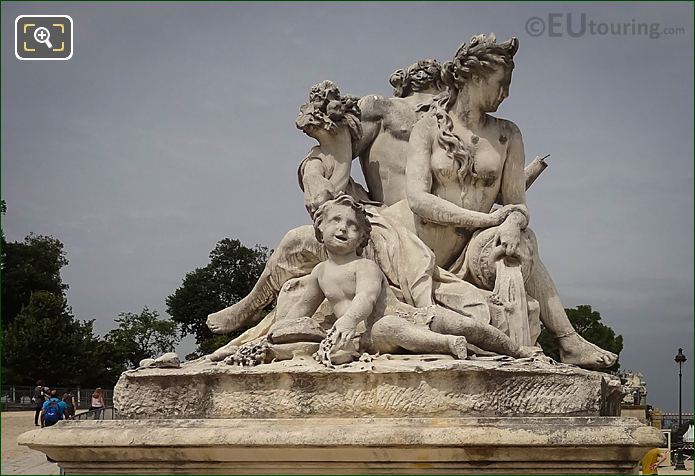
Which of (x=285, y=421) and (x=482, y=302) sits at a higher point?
(x=482, y=302)

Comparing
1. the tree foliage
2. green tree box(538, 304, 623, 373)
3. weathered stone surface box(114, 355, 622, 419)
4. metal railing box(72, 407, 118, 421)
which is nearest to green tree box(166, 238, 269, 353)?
the tree foliage

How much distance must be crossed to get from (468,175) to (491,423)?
2.37 metres

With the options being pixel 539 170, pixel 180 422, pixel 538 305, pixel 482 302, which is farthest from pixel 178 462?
pixel 539 170

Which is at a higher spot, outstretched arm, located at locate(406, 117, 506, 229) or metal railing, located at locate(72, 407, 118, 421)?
outstretched arm, located at locate(406, 117, 506, 229)

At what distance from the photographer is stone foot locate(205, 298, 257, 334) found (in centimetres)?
743

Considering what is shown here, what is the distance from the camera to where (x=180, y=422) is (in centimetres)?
594

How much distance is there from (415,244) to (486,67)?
1472 mm

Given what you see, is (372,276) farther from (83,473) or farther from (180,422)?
(83,473)

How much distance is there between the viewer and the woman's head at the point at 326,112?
747 centimetres

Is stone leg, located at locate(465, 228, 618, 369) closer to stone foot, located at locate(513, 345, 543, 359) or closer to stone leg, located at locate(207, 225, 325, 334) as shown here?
stone foot, located at locate(513, 345, 543, 359)

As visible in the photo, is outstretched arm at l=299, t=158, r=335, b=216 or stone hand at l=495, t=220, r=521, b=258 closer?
stone hand at l=495, t=220, r=521, b=258

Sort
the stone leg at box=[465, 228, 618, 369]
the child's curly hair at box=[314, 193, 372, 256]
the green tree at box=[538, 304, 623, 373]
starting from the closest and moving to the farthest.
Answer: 1. the child's curly hair at box=[314, 193, 372, 256]
2. the stone leg at box=[465, 228, 618, 369]
3. the green tree at box=[538, 304, 623, 373]

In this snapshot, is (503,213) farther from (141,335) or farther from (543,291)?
(141,335)

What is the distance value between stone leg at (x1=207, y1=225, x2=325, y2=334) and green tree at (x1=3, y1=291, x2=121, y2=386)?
107 feet
